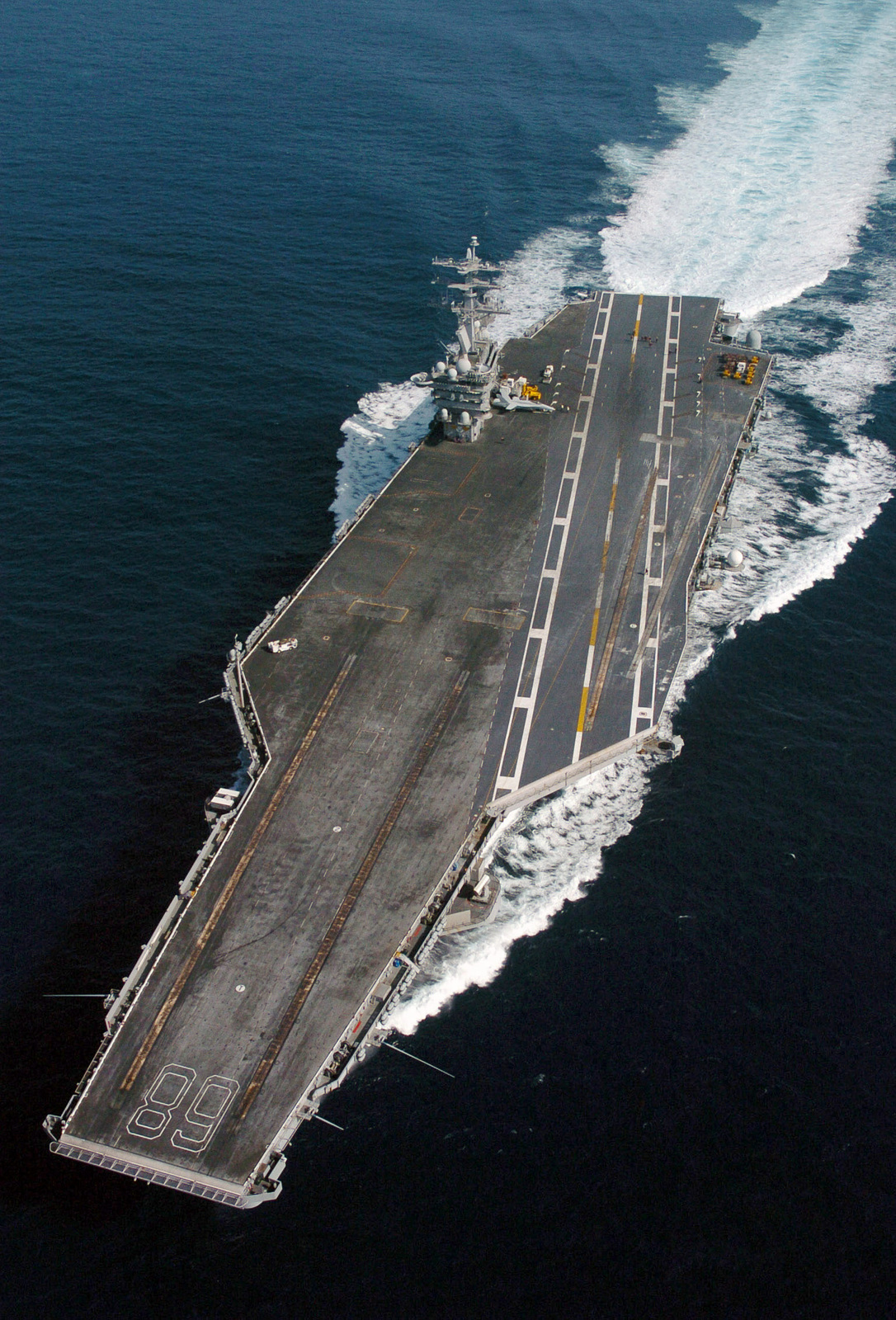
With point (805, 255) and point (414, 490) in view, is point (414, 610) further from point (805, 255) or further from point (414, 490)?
point (805, 255)

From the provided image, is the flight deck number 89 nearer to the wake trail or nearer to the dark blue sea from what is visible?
the dark blue sea

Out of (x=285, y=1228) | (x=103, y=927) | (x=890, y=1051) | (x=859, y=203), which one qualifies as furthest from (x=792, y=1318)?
(x=859, y=203)

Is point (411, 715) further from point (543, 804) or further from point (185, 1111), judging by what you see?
point (185, 1111)

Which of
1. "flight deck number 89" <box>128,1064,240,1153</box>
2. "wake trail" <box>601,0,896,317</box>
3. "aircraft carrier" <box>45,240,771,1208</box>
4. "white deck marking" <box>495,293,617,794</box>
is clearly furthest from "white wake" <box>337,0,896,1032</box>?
"flight deck number 89" <box>128,1064,240,1153</box>

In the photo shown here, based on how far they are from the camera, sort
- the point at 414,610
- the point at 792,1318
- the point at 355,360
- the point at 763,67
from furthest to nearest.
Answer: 1. the point at 763,67
2. the point at 355,360
3. the point at 414,610
4. the point at 792,1318

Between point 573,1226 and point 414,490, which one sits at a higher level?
point 414,490
